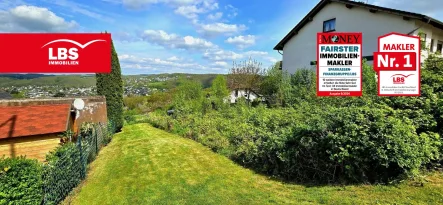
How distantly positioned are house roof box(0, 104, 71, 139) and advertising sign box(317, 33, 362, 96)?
417 inches

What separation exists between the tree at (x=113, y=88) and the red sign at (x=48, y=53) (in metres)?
11.0

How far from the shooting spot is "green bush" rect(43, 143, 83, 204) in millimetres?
5364

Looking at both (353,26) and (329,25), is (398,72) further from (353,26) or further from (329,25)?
(329,25)

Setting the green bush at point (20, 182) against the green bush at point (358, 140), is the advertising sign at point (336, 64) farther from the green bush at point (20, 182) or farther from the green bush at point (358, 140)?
the green bush at point (20, 182)

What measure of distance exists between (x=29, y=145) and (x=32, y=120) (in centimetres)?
117

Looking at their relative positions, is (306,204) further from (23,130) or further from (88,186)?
(23,130)

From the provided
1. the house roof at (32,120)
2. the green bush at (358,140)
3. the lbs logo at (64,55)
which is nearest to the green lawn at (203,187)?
the green bush at (358,140)

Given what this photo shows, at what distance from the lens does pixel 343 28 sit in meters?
17.5

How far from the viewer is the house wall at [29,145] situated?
9.44 m

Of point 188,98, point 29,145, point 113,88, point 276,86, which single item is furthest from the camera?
point 188,98

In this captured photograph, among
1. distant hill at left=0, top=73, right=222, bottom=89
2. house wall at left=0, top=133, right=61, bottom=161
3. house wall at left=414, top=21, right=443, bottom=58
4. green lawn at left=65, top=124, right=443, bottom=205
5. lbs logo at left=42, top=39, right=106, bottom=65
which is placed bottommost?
green lawn at left=65, top=124, right=443, bottom=205

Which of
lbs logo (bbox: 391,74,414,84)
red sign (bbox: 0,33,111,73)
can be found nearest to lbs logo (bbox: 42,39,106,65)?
red sign (bbox: 0,33,111,73)

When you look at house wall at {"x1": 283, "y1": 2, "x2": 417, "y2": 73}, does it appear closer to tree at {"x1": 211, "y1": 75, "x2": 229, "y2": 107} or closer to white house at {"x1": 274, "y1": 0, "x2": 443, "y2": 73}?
white house at {"x1": 274, "y1": 0, "x2": 443, "y2": 73}

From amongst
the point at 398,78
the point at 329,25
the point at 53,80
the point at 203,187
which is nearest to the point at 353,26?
the point at 329,25
